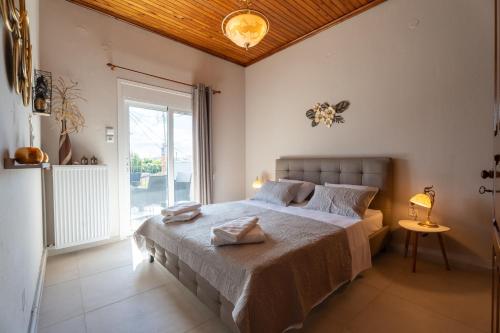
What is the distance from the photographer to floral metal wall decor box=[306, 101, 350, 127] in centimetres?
320

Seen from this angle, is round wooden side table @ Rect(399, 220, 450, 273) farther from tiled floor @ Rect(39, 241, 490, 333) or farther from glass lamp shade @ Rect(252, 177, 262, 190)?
glass lamp shade @ Rect(252, 177, 262, 190)

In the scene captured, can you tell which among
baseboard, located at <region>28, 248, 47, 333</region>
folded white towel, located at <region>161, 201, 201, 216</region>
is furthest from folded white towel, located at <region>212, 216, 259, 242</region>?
baseboard, located at <region>28, 248, 47, 333</region>

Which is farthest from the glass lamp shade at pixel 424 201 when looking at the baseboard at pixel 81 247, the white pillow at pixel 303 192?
the baseboard at pixel 81 247

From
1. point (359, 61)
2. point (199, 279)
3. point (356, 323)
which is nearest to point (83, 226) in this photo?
point (199, 279)

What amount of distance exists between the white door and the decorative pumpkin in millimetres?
2257

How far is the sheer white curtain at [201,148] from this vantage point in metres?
3.84

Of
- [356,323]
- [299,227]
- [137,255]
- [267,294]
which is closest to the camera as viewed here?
[267,294]

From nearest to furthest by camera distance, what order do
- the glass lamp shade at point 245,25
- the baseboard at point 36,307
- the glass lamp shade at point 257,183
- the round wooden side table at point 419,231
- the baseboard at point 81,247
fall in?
the baseboard at point 36,307
the glass lamp shade at point 245,25
the round wooden side table at point 419,231
the baseboard at point 81,247
the glass lamp shade at point 257,183

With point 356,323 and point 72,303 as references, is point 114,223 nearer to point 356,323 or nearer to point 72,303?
point 72,303

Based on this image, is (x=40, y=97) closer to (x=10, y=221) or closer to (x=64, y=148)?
(x=64, y=148)

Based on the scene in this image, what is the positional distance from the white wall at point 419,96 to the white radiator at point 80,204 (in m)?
2.98

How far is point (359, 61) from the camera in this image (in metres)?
3.01

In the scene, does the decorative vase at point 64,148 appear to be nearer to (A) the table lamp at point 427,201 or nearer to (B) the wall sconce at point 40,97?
(B) the wall sconce at point 40,97

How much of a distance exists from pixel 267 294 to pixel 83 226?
2564 mm
